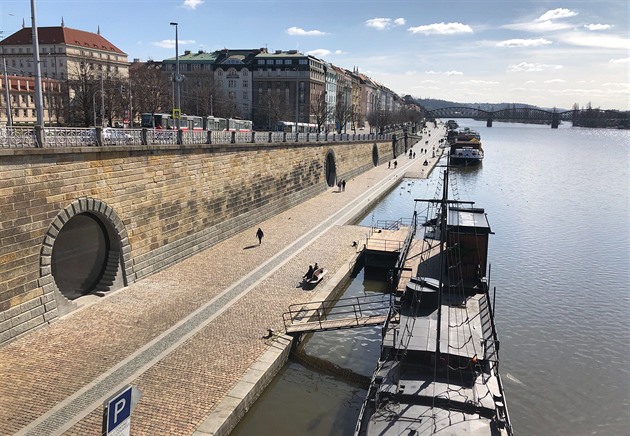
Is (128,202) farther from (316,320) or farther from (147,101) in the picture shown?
(147,101)

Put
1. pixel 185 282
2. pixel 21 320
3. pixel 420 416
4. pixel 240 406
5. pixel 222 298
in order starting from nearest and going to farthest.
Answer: pixel 420 416 < pixel 240 406 < pixel 21 320 < pixel 222 298 < pixel 185 282

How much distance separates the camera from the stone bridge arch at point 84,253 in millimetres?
18516

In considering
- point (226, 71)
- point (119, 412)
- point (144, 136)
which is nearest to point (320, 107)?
point (226, 71)

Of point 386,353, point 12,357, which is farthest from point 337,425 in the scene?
point 12,357

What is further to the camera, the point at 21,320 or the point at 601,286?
the point at 601,286

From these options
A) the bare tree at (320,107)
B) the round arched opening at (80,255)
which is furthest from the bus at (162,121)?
the bare tree at (320,107)

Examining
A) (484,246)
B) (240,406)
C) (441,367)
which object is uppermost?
(484,246)

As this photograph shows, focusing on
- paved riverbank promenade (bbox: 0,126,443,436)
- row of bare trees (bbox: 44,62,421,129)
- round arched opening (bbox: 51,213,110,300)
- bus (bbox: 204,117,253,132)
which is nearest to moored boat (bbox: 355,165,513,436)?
paved riverbank promenade (bbox: 0,126,443,436)

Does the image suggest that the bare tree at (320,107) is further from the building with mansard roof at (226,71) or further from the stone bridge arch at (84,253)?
the stone bridge arch at (84,253)

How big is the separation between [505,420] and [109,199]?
1755 cm

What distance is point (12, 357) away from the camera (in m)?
15.4

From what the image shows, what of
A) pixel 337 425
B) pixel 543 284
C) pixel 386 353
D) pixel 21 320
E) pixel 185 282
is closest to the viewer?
pixel 337 425

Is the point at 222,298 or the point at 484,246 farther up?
the point at 484,246

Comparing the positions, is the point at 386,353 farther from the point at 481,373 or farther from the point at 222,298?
the point at 222,298
